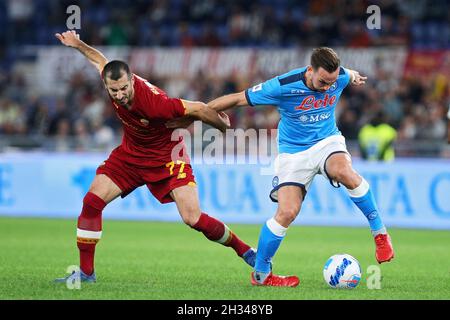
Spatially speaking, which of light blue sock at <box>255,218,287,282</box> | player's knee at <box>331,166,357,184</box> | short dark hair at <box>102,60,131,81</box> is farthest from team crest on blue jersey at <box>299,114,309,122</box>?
short dark hair at <box>102,60,131,81</box>

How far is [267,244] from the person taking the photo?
8.66 meters

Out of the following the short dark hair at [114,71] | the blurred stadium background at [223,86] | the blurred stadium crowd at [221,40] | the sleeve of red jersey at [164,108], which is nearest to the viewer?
the short dark hair at [114,71]

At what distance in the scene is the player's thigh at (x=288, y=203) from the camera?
8680 mm

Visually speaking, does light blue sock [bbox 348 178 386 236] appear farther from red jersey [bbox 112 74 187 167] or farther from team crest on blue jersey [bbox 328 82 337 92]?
red jersey [bbox 112 74 187 167]

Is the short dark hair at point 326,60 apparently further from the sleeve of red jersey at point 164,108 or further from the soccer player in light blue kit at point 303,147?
the sleeve of red jersey at point 164,108

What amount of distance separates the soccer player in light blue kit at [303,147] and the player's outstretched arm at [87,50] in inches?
41.4

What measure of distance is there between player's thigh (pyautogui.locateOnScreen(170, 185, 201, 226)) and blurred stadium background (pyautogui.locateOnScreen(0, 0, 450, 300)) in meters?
5.23

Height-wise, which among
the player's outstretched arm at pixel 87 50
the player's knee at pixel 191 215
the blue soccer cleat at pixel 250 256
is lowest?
the blue soccer cleat at pixel 250 256

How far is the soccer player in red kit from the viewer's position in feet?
28.1

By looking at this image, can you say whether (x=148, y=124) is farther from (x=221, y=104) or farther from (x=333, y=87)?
(x=333, y=87)

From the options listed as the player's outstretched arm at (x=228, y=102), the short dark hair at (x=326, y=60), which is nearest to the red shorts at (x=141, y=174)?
the player's outstretched arm at (x=228, y=102)
